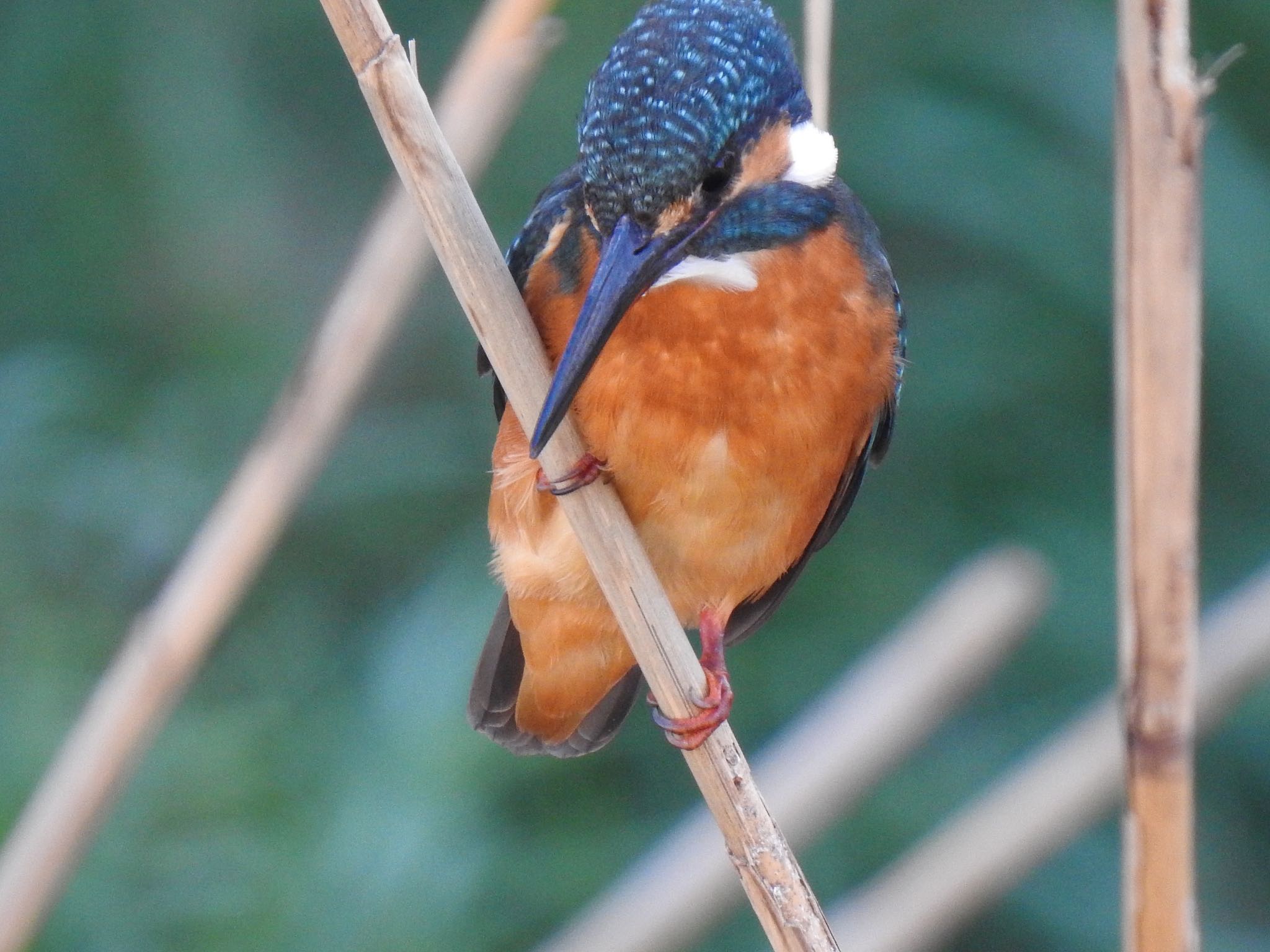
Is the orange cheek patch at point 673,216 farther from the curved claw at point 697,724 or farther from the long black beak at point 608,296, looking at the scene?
the curved claw at point 697,724

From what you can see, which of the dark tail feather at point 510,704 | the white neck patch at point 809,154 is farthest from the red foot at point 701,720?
the white neck patch at point 809,154

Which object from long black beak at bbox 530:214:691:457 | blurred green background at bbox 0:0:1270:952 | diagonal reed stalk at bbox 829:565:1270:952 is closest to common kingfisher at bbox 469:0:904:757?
long black beak at bbox 530:214:691:457

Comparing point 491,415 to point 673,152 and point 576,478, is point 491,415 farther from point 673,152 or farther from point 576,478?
point 673,152

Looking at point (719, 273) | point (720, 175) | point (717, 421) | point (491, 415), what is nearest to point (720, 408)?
point (717, 421)

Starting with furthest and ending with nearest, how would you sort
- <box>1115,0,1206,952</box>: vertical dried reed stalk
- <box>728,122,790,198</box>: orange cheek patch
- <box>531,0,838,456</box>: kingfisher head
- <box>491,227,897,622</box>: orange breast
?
<box>491,227,897,622</box>: orange breast < <box>728,122,790,198</box>: orange cheek patch < <box>531,0,838,456</box>: kingfisher head < <box>1115,0,1206,952</box>: vertical dried reed stalk

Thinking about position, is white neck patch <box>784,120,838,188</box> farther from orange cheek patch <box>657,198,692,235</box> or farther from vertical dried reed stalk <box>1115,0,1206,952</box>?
vertical dried reed stalk <box>1115,0,1206,952</box>

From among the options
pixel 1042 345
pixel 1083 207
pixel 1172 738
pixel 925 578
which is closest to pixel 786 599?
pixel 925 578
